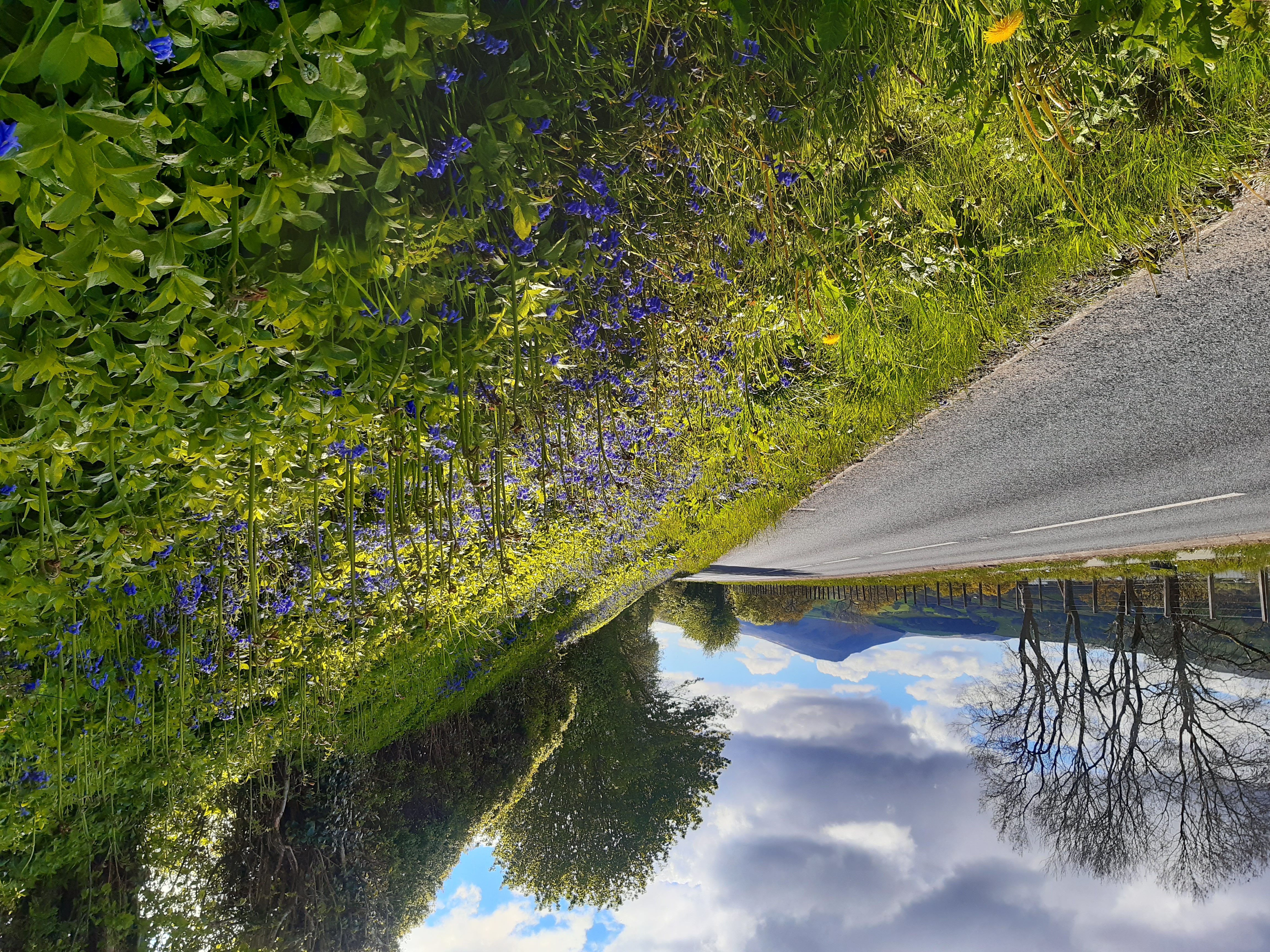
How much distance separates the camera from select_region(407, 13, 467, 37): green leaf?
4.53ft

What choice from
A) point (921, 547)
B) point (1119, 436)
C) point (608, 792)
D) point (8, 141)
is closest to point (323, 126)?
point (8, 141)

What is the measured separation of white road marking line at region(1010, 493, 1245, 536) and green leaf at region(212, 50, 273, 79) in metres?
8.15

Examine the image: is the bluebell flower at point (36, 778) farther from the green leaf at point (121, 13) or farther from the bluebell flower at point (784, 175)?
the bluebell flower at point (784, 175)

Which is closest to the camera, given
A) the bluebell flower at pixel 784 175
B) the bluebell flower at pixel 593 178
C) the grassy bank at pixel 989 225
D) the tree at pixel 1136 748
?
the bluebell flower at pixel 593 178

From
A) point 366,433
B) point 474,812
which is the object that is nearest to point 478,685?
point 474,812

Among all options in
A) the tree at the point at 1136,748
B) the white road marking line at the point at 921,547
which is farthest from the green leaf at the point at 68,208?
the tree at the point at 1136,748

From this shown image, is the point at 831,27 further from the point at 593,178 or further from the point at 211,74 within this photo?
the point at 211,74

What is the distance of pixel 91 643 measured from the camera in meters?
3.85

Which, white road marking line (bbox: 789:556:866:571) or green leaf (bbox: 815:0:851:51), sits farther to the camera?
white road marking line (bbox: 789:556:866:571)

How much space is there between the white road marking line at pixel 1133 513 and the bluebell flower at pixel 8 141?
8489mm

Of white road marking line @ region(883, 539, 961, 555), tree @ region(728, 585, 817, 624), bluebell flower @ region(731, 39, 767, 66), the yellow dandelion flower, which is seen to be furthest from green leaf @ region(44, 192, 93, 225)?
tree @ region(728, 585, 817, 624)

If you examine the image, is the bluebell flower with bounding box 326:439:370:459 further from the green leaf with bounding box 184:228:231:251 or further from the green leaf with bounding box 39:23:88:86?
the green leaf with bounding box 39:23:88:86

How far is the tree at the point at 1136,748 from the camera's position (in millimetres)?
8469

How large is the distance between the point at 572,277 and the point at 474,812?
35.3 ft
